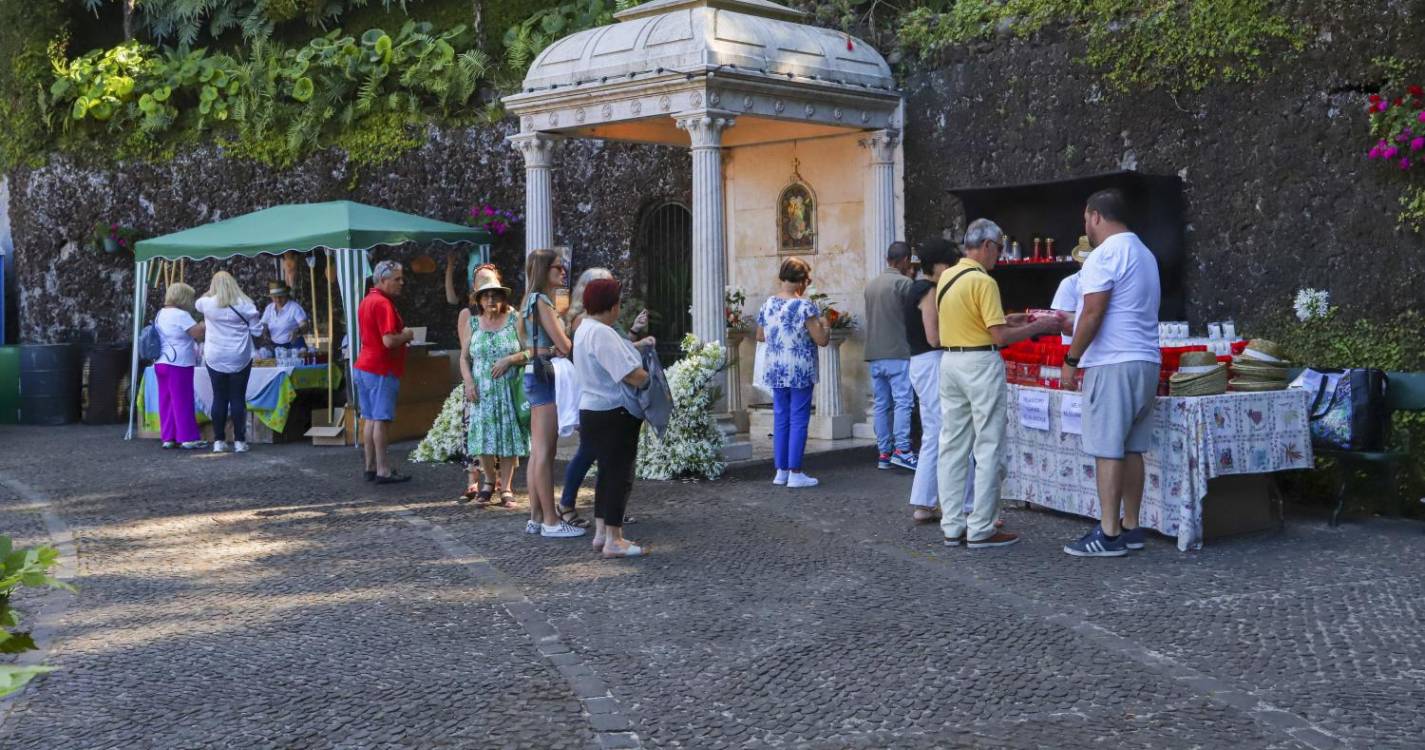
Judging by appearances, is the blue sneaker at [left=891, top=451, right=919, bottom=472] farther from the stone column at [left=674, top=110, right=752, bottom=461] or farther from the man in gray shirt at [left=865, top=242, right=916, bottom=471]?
the stone column at [left=674, top=110, right=752, bottom=461]

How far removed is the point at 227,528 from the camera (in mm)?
9531

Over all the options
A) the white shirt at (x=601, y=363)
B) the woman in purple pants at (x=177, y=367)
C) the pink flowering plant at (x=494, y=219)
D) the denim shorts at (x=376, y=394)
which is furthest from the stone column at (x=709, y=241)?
the pink flowering plant at (x=494, y=219)

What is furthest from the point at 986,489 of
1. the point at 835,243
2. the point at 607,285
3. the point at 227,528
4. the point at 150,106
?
the point at 150,106

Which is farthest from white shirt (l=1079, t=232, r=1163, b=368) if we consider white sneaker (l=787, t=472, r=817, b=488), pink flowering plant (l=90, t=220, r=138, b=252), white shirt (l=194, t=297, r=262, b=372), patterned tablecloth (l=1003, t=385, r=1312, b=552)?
pink flowering plant (l=90, t=220, r=138, b=252)

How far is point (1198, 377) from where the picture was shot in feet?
26.5

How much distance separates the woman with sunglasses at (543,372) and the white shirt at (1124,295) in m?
3.08

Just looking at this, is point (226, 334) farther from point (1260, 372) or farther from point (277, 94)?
point (1260, 372)

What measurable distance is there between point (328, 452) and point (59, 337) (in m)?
8.93

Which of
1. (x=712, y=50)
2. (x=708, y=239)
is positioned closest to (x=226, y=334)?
(x=708, y=239)

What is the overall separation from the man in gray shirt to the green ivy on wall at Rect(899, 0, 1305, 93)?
2.34 m

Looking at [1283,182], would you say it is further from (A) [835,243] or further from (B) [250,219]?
(B) [250,219]

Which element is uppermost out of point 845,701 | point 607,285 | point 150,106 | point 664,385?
point 150,106

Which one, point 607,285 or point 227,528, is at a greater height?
point 607,285

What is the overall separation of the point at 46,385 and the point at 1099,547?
47.6ft
